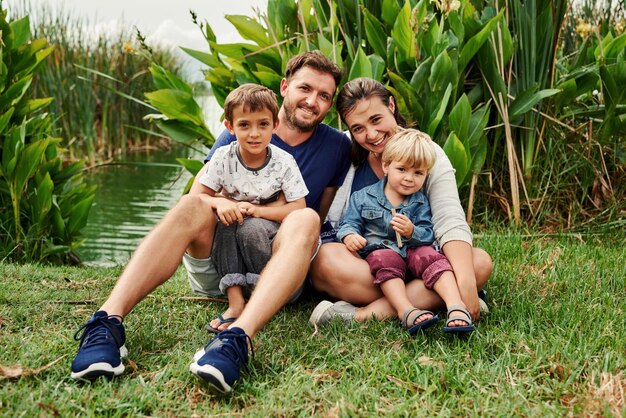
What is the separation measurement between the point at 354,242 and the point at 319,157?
1.49 ft

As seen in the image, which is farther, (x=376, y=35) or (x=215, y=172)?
(x=376, y=35)

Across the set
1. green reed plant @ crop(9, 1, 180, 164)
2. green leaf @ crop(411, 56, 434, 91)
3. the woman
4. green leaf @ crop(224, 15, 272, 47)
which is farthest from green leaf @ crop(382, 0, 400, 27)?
green reed plant @ crop(9, 1, 180, 164)

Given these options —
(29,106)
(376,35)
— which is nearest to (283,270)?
(376,35)

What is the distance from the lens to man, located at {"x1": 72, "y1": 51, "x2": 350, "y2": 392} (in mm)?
1831

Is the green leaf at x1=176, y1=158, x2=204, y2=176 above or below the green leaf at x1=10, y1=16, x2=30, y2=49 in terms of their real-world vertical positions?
below

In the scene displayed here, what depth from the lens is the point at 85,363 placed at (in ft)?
5.93

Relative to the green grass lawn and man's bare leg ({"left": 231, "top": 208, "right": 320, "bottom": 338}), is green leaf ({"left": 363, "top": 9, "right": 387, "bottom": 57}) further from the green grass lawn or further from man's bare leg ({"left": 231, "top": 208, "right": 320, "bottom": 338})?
man's bare leg ({"left": 231, "top": 208, "right": 320, "bottom": 338})

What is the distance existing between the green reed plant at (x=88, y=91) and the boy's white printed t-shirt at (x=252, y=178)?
21.0 feet

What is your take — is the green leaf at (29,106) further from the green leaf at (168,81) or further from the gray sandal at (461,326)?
the gray sandal at (461,326)

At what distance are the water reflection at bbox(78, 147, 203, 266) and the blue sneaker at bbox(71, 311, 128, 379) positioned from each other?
1907 millimetres

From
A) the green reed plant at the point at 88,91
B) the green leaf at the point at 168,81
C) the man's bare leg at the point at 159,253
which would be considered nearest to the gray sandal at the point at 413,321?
the man's bare leg at the point at 159,253

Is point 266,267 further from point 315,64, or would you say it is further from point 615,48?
point 615,48

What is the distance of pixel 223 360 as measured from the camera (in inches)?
69.3

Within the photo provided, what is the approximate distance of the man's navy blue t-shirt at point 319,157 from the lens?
264 centimetres
